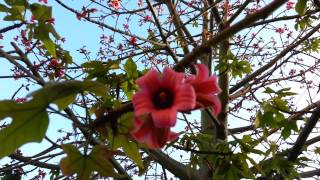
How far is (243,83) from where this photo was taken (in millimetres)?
4727

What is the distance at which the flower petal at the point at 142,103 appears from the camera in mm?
872

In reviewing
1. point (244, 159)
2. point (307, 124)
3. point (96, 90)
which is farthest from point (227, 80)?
point (96, 90)

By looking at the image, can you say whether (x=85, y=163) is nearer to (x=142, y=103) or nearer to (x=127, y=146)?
(x=127, y=146)

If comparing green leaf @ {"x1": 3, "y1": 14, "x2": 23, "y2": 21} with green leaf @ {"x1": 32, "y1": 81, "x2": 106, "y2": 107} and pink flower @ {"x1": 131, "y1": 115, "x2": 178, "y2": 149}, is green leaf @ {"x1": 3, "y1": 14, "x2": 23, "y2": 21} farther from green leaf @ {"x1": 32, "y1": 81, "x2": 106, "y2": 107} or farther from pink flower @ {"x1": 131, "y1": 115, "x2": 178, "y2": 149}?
pink flower @ {"x1": 131, "y1": 115, "x2": 178, "y2": 149}

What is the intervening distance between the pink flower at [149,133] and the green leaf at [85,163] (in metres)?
0.48

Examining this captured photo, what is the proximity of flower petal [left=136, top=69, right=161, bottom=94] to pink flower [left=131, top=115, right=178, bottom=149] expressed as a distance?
0.07 meters

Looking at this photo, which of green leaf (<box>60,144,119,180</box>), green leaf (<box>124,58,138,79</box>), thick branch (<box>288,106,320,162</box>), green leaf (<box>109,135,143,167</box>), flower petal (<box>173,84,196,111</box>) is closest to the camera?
flower petal (<box>173,84,196,111</box>)

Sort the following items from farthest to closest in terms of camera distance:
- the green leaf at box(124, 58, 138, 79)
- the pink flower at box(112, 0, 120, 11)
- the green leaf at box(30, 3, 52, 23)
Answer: the pink flower at box(112, 0, 120, 11)
the green leaf at box(124, 58, 138, 79)
the green leaf at box(30, 3, 52, 23)

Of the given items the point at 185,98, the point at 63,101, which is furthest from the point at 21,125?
the point at 185,98

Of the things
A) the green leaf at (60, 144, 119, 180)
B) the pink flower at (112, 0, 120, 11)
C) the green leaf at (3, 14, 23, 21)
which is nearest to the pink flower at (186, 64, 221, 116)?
the green leaf at (60, 144, 119, 180)

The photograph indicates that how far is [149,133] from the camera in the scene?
95 centimetres

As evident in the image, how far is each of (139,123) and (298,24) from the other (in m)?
3.54

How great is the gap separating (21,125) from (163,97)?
42 centimetres

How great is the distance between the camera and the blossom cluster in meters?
0.90
